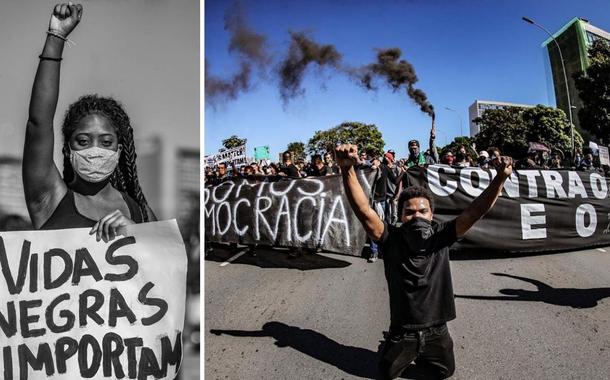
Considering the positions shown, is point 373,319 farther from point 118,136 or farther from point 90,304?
point 118,136

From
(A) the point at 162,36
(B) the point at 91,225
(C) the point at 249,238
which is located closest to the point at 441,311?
(B) the point at 91,225

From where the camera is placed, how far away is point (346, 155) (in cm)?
213

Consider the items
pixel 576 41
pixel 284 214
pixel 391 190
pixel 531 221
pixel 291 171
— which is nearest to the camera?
pixel 284 214

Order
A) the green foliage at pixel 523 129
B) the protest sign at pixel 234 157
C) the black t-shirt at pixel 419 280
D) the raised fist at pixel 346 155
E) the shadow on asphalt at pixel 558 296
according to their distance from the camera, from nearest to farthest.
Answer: the raised fist at pixel 346 155
the black t-shirt at pixel 419 280
the shadow on asphalt at pixel 558 296
the protest sign at pixel 234 157
the green foliage at pixel 523 129

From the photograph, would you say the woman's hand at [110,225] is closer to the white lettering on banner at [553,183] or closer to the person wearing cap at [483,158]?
the white lettering on banner at [553,183]

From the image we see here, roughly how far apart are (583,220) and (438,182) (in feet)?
8.58

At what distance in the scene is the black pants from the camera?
2328 millimetres

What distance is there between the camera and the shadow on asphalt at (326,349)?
3.10m

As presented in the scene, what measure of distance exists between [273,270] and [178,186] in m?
4.65

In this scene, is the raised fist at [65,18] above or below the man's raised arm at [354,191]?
above

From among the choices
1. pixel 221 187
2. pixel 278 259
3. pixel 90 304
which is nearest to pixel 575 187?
pixel 278 259

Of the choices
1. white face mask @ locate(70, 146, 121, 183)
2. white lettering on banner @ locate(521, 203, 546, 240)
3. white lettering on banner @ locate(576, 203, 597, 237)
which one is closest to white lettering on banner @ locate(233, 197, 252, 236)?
white lettering on banner @ locate(521, 203, 546, 240)

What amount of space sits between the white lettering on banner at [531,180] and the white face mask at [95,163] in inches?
275

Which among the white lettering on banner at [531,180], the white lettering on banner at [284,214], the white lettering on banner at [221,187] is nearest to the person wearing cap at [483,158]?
the white lettering on banner at [531,180]
